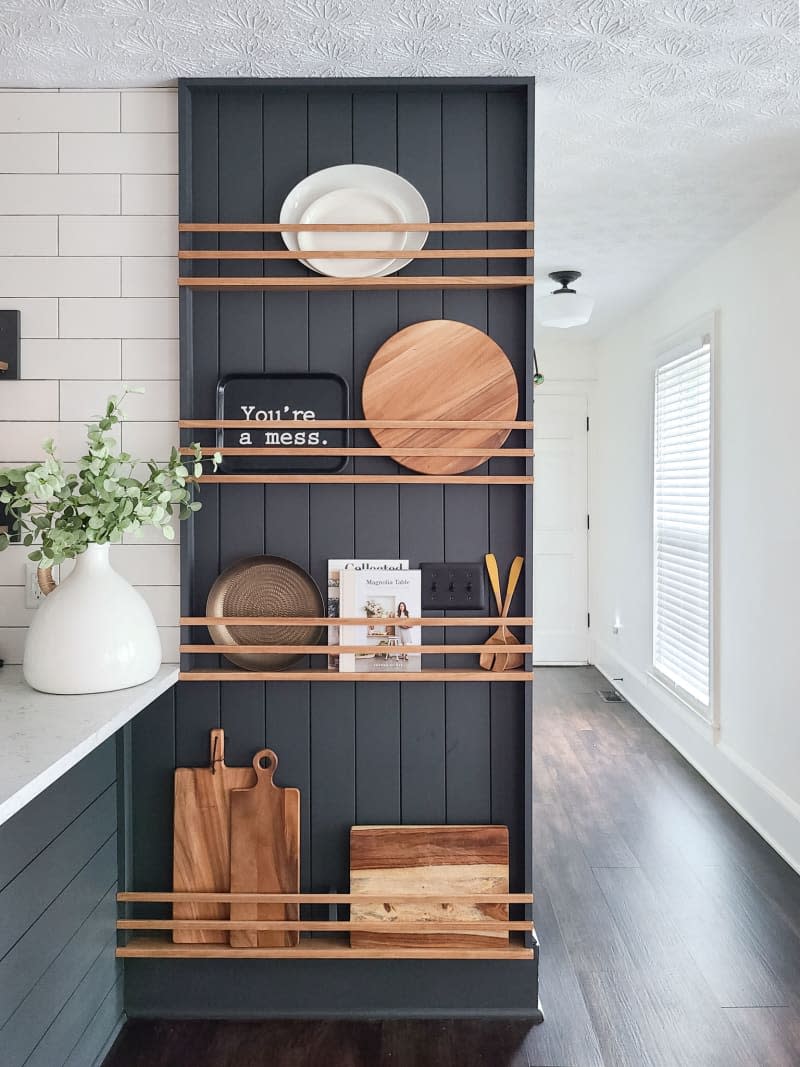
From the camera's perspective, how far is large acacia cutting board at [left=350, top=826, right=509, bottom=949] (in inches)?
82.2

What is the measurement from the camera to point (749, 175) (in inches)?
109

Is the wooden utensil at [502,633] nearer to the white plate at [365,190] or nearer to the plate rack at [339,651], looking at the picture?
the plate rack at [339,651]

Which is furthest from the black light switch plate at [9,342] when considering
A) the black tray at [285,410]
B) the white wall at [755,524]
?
the white wall at [755,524]

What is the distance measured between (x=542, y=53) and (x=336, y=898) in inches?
83.6

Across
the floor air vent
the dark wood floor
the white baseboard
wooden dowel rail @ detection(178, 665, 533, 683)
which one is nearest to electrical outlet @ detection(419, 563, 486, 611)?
wooden dowel rail @ detection(178, 665, 533, 683)

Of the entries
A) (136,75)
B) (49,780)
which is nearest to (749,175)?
(136,75)

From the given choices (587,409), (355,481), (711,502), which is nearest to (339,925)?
(355,481)

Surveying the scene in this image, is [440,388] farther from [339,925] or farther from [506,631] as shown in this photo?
[339,925]

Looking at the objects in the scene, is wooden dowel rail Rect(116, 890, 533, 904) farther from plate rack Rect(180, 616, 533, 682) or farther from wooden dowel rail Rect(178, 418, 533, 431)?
wooden dowel rail Rect(178, 418, 533, 431)

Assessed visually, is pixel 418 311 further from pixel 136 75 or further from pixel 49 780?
pixel 49 780

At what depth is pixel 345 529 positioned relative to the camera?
2135 millimetres

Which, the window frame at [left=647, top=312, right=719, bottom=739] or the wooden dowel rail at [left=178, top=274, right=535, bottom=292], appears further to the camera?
the window frame at [left=647, top=312, right=719, bottom=739]

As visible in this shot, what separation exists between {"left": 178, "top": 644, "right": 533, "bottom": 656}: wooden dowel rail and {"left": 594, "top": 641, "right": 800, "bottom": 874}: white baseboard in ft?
5.28

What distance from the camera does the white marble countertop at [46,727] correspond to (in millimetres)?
1295
